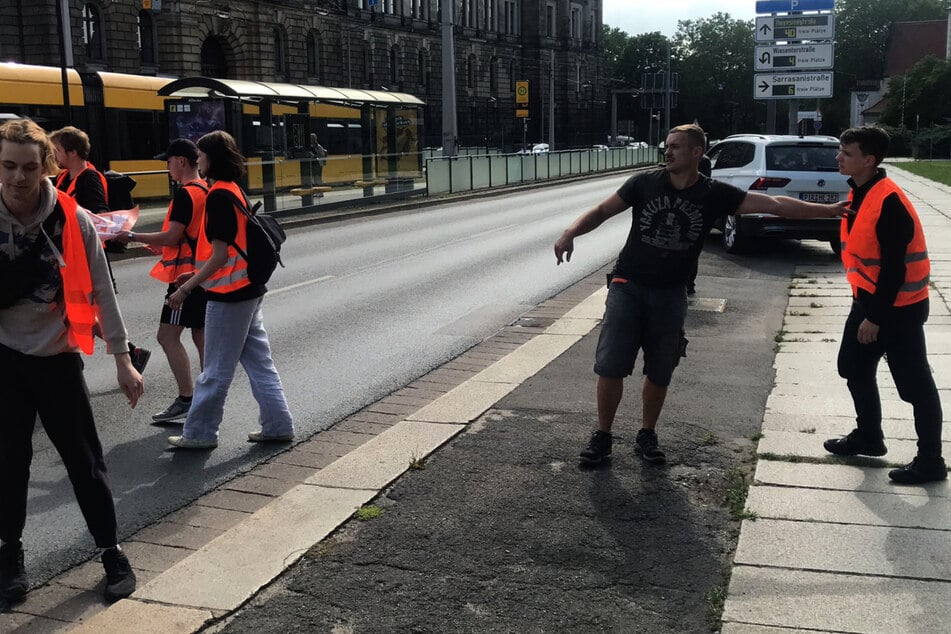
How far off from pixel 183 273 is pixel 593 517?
309 centimetres

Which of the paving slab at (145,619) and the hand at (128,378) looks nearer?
the paving slab at (145,619)

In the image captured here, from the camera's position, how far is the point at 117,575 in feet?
12.8

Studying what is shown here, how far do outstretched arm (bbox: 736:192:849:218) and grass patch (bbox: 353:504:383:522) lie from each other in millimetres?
2268

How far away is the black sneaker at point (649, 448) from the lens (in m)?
5.29

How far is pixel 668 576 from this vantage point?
3.91 meters

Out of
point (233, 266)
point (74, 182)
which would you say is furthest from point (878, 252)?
point (74, 182)

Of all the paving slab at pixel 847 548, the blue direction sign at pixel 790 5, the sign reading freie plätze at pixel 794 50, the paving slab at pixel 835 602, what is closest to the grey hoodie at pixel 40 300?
the paving slab at pixel 835 602

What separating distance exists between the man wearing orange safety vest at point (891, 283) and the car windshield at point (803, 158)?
10459 mm

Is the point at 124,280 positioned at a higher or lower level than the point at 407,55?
lower

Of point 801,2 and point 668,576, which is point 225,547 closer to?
point 668,576

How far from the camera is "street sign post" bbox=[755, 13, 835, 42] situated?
26531 mm

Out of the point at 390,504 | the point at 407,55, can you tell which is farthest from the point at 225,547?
the point at 407,55

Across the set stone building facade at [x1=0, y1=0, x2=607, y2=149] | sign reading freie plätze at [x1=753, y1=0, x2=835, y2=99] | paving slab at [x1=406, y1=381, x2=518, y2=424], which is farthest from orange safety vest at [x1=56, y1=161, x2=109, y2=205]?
stone building facade at [x1=0, y1=0, x2=607, y2=149]

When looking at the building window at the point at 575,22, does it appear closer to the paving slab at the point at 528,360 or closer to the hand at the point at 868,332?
the paving slab at the point at 528,360
